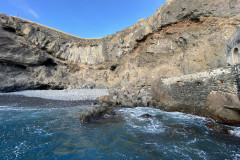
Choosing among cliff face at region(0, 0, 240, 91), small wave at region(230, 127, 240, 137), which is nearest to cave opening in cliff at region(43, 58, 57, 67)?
cliff face at region(0, 0, 240, 91)

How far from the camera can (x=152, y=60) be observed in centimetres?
1728

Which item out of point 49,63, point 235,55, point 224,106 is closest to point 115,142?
point 224,106

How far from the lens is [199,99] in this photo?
7.36m

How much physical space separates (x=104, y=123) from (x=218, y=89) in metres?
5.86

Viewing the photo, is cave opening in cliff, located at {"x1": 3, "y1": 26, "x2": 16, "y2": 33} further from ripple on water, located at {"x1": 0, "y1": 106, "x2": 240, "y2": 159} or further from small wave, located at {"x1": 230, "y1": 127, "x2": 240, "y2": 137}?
small wave, located at {"x1": 230, "y1": 127, "x2": 240, "y2": 137}

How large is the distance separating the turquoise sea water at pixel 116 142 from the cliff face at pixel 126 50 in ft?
26.9

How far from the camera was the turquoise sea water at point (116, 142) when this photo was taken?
364 cm

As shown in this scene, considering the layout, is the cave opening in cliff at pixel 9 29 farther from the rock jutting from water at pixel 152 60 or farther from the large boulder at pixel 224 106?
the large boulder at pixel 224 106

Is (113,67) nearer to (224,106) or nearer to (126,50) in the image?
(126,50)

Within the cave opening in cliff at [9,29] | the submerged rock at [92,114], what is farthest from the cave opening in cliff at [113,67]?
the cave opening in cliff at [9,29]

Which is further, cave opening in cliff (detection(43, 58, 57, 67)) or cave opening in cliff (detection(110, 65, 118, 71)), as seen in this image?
cave opening in cliff (detection(110, 65, 118, 71))

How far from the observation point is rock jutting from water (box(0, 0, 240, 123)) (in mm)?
7258

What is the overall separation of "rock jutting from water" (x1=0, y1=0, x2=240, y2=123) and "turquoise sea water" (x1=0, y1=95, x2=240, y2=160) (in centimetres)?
237

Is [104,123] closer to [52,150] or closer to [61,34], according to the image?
[52,150]
